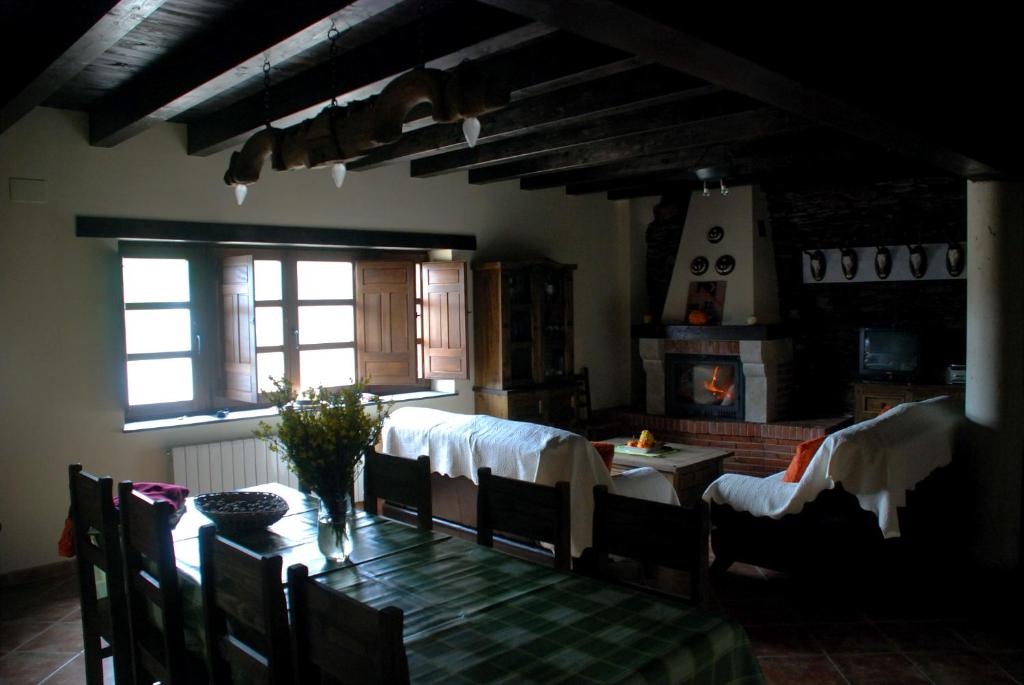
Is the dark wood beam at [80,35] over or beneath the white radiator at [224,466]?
over

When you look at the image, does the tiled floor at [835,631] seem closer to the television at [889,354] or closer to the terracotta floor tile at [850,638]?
the terracotta floor tile at [850,638]

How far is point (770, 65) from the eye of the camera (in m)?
2.36

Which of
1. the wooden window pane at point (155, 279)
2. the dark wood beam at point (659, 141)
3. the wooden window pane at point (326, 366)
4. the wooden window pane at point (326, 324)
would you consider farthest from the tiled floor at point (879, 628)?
the wooden window pane at point (155, 279)

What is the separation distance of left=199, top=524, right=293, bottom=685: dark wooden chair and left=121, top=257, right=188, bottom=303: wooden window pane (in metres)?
3.58

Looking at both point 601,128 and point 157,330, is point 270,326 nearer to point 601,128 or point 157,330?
point 157,330

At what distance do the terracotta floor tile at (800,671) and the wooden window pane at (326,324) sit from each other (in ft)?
12.6

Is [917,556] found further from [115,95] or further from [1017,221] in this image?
[115,95]

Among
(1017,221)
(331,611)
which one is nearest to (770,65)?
(331,611)

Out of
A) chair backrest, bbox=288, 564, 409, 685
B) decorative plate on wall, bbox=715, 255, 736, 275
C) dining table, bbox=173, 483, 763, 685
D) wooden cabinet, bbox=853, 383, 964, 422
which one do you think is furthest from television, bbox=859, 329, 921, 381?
chair backrest, bbox=288, 564, 409, 685

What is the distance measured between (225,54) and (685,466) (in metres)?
3.76

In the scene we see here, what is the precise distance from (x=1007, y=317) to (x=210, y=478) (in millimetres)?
4856

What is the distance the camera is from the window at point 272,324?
5.22 meters

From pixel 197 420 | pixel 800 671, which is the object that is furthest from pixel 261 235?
pixel 800 671

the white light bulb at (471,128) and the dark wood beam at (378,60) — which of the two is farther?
the dark wood beam at (378,60)
